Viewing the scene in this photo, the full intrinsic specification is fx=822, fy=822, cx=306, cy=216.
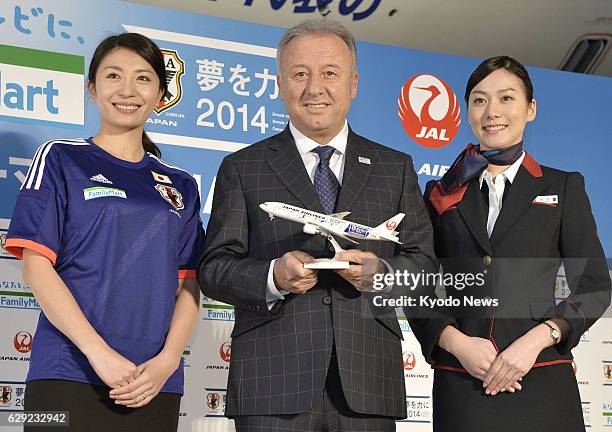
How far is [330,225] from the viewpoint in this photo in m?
2.24

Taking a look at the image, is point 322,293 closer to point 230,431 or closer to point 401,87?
point 230,431

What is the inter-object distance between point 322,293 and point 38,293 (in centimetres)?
81

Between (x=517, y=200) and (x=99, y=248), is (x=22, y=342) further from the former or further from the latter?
(x=517, y=200)

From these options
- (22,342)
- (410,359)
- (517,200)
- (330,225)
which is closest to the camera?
(330,225)

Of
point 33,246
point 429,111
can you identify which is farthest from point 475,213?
point 429,111

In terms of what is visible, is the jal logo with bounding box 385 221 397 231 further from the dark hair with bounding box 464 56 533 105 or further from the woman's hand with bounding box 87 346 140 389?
the woman's hand with bounding box 87 346 140 389

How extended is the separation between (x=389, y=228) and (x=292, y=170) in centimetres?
35

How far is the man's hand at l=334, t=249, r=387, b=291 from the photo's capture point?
2.21 metres

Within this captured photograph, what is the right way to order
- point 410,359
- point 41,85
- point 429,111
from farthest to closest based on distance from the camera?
point 429,111 < point 410,359 < point 41,85

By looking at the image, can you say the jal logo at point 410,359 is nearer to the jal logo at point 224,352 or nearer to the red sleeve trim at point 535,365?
the jal logo at point 224,352

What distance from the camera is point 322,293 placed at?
91.7 inches

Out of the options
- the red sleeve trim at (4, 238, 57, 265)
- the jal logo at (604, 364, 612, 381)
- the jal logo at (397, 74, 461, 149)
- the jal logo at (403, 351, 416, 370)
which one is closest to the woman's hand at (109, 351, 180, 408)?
the red sleeve trim at (4, 238, 57, 265)

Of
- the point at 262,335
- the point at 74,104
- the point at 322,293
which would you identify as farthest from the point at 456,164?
the point at 74,104

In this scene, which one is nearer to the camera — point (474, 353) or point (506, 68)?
point (474, 353)
